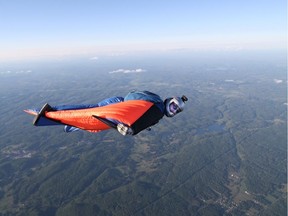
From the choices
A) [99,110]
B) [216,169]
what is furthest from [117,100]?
[216,169]

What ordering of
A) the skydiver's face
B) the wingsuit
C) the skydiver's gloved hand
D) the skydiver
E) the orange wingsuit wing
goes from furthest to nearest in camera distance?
the skydiver's face
the skydiver
the orange wingsuit wing
the wingsuit
the skydiver's gloved hand

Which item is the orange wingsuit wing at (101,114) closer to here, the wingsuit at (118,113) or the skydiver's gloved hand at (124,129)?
the wingsuit at (118,113)

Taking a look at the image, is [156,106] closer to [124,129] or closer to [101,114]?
[101,114]

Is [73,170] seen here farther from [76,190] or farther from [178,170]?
[178,170]

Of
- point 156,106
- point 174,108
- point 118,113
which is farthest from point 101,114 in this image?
point 174,108

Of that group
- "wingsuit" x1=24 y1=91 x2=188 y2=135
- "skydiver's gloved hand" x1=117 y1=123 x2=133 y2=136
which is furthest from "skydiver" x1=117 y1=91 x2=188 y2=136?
"skydiver's gloved hand" x1=117 y1=123 x2=133 y2=136

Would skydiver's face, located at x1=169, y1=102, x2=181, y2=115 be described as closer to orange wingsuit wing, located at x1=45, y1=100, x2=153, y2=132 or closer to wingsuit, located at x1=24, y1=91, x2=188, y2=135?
wingsuit, located at x1=24, y1=91, x2=188, y2=135

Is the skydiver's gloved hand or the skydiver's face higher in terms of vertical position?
the skydiver's gloved hand

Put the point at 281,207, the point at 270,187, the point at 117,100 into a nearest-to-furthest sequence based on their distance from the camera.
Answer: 1. the point at 117,100
2. the point at 281,207
3. the point at 270,187
